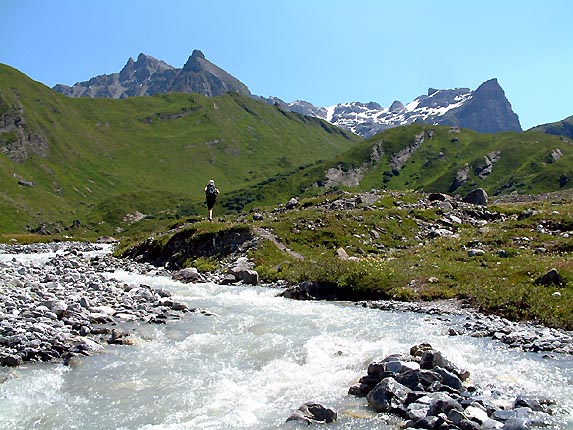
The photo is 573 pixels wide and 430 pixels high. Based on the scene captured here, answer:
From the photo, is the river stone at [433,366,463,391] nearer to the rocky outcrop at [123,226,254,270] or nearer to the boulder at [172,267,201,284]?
the boulder at [172,267,201,284]

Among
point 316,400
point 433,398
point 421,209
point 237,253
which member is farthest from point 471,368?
point 421,209

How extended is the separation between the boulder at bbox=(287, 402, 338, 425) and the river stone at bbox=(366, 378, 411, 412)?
1076 millimetres

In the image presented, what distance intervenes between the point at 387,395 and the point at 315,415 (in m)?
1.89

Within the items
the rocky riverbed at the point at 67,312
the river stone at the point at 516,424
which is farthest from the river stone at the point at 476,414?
the rocky riverbed at the point at 67,312

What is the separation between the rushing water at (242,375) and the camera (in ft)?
38.5

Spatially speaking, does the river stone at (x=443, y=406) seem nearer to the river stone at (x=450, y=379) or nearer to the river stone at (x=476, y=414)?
the river stone at (x=476, y=414)

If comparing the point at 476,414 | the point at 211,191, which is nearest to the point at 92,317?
the point at 476,414

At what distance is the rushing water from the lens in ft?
38.5

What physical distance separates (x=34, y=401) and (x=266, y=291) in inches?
697

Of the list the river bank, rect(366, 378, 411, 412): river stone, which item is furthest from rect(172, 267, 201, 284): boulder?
rect(366, 378, 411, 412): river stone

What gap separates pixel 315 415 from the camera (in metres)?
11.5

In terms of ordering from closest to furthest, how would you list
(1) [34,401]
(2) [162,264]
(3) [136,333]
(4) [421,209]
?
(1) [34,401]
(3) [136,333]
(2) [162,264]
(4) [421,209]

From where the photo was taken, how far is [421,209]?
5256cm

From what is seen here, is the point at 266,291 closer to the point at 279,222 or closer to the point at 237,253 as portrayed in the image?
the point at 237,253
